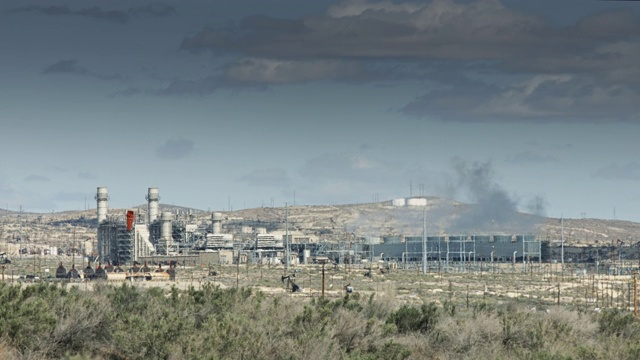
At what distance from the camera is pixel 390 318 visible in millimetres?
38844

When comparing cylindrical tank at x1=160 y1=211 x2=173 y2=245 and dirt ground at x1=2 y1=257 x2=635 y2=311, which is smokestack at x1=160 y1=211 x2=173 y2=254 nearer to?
cylindrical tank at x1=160 y1=211 x2=173 y2=245

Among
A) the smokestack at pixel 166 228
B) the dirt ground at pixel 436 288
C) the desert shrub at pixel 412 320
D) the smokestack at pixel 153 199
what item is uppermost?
the smokestack at pixel 153 199

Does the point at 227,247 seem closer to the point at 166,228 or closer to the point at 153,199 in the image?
the point at 166,228

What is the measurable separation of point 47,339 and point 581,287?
76503mm

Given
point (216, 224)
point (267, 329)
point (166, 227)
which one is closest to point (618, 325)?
point (267, 329)

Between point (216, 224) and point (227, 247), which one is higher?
point (216, 224)

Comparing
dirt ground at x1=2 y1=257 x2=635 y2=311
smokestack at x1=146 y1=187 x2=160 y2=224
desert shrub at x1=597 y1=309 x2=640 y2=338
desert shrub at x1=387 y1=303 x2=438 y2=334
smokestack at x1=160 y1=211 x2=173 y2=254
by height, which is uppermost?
smokestack at x1=146 y1=187 x2=160 y2=224

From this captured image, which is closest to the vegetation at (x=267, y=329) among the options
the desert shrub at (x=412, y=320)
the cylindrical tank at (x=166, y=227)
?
the desert shrub at (x=412, y=320)

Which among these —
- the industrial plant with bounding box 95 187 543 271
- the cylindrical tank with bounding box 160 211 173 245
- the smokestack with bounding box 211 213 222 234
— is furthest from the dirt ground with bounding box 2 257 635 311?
the smokestack with bounding box 211 213 222 234

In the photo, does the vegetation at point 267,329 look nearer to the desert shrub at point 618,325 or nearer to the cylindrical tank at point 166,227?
the desert shrub at point 618,325

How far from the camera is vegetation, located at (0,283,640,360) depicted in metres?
28.8

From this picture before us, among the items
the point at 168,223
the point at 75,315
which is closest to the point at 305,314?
the point at 75,315

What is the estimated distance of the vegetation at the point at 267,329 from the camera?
94.4 feet

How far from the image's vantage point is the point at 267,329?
101 ft
